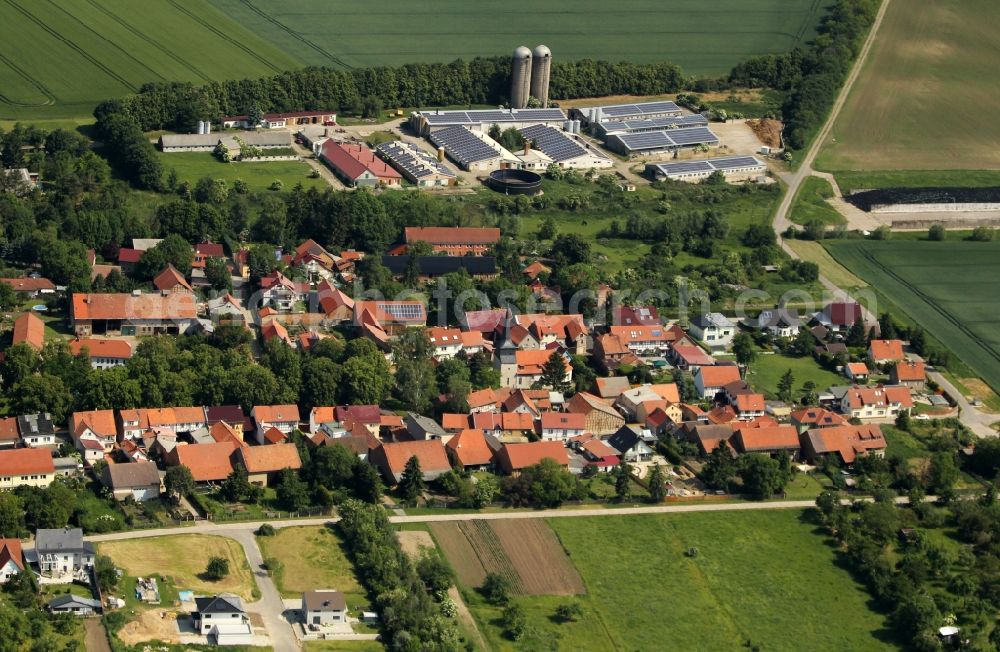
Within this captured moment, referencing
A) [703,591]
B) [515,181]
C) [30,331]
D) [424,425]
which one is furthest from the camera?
[515,181]

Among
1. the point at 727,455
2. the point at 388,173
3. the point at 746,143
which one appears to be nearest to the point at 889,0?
the point at 746,143

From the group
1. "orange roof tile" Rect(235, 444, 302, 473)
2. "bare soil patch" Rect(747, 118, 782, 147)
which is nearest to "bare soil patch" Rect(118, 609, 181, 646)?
"orange roof tile" Rect(235, 444, 302, 473)

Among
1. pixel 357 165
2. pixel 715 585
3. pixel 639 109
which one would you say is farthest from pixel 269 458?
pixel 639 109

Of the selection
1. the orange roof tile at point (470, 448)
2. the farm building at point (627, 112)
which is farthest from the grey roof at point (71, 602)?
the farm building at point (627, 112)

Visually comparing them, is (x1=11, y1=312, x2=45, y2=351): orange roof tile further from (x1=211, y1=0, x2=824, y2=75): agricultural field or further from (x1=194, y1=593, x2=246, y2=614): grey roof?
(x1=211, y1=0, x2=824, y2=75): agricultural field

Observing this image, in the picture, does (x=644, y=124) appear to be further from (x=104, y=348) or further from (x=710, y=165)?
(x=104, y=348)

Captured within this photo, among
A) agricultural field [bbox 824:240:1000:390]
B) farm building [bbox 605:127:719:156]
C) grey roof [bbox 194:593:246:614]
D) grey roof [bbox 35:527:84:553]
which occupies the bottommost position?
agricultural field [bbox 824:240:1000:390]

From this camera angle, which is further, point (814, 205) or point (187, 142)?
point (814, 205)
